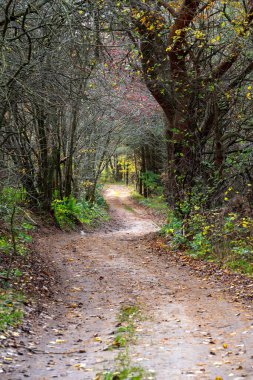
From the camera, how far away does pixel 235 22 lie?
11.1m

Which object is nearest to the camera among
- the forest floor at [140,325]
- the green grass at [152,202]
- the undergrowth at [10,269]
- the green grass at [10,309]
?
the forest floor at [140,325]

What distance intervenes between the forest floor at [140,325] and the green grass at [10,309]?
0.31 m

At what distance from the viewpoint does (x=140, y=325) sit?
24.0ft

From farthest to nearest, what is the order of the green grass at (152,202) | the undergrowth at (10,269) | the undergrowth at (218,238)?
the green grass at (152,202) → the undergrowth at (218,238) → the undergrowth at (10,269)

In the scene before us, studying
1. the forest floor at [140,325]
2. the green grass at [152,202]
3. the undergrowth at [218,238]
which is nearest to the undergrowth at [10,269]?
the forest floor at [140,325]

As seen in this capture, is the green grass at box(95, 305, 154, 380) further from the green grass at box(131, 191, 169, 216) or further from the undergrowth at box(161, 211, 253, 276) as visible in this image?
the green grass at box(131, 191, 169, 216)

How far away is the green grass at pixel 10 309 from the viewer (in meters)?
7.10

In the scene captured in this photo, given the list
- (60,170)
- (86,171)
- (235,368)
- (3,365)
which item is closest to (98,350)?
(3,365)

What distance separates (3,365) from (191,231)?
30.2 ft

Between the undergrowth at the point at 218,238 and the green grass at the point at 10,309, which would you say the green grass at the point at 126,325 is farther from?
the undergrowth at the point at 218,238

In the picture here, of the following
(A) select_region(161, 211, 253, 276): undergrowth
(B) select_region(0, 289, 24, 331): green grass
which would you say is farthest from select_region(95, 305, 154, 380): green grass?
(A) select_region(161, 211, 253, 276): undergrowth

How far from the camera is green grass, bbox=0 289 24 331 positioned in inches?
279

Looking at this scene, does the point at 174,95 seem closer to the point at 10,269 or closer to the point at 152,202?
the point at 10,269

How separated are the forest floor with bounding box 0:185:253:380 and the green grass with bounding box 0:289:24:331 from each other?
31 cm
